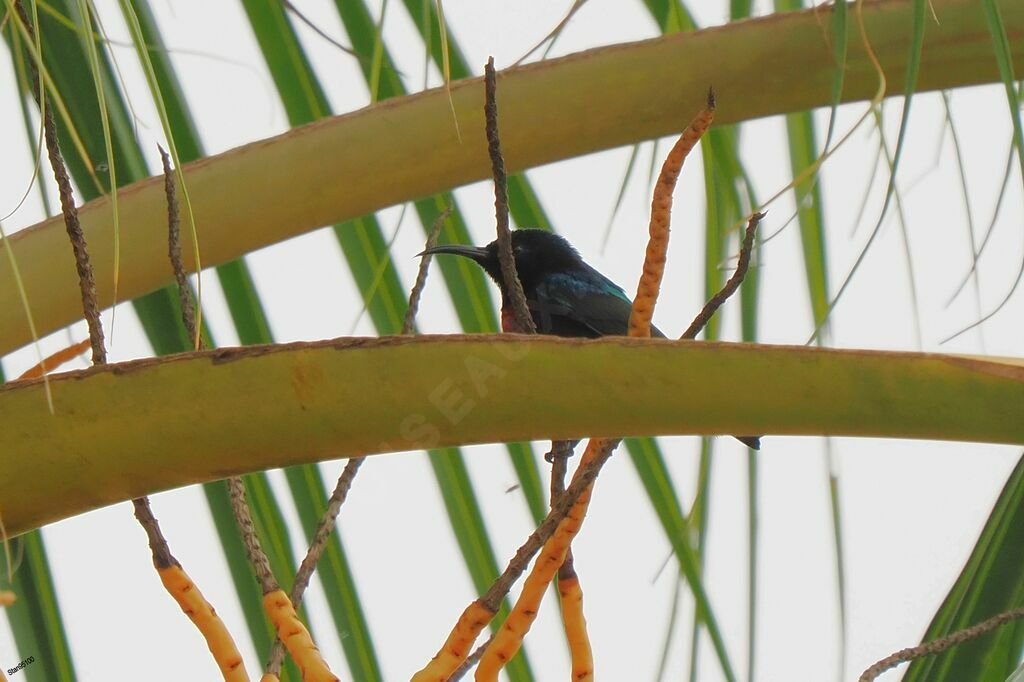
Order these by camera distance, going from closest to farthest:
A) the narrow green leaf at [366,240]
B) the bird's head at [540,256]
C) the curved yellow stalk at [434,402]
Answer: the curved yellow stalk at [434,402] → the narrow green leaf at [366,240] → the bird's head at [540,256]

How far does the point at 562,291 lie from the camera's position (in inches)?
127

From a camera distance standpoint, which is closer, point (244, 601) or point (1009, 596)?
point (1009, 596)

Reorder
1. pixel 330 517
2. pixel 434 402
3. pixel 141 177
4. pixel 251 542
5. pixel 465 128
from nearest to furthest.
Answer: pixel 434 402
pixel 251 542
pixel 330 517
pixel 465 128
pixel 141 177

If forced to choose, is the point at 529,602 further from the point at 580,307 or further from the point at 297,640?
the point at 580,307

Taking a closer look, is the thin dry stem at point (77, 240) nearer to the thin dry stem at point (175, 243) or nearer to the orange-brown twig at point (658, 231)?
the thin dry stem at point (175, 243)

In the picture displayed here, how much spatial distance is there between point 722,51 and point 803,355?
0.47m

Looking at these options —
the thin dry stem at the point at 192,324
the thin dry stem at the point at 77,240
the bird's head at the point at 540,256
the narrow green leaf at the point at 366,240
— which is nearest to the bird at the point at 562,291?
the bird's head at the point at 540,256

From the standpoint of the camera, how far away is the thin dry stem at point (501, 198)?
893 mm

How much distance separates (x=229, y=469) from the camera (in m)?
0.84

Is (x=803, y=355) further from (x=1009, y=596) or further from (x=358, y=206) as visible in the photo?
(x=358, y=206)

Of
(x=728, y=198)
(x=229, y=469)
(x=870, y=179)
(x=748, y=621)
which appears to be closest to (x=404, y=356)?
(x=229, y=469)

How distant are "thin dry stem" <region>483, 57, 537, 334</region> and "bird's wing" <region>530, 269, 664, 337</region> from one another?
1.84 m

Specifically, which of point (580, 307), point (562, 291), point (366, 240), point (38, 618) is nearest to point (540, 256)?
point (562, 291)

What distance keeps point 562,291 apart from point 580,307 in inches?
4.6
